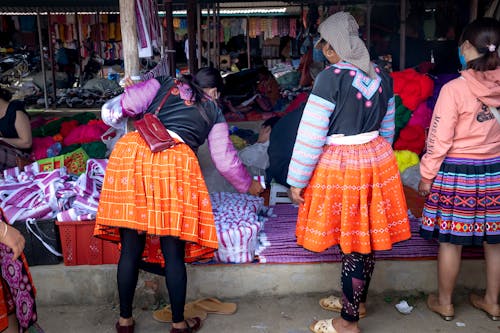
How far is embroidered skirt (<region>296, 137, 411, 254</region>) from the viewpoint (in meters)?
2.71

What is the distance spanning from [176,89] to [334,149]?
0.92 metres

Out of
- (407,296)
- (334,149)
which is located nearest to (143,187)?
(334,149)

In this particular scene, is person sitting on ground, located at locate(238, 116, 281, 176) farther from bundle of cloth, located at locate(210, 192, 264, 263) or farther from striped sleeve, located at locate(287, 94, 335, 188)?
striped sleeve, located at locate(287, 94, 335, 188)

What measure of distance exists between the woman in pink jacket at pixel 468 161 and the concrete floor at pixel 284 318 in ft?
0.79

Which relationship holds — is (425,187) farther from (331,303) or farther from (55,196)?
(55,196)

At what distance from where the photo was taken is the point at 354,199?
273 cm

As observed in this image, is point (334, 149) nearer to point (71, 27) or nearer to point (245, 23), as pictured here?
point (245, 23)

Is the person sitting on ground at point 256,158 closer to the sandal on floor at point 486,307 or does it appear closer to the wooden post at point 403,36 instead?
the sandal on floor at point 486,307

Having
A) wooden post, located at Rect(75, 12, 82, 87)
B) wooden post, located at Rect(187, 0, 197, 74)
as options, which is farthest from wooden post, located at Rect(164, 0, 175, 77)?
wooden post, located at Rect(75, 12, 82, 87)

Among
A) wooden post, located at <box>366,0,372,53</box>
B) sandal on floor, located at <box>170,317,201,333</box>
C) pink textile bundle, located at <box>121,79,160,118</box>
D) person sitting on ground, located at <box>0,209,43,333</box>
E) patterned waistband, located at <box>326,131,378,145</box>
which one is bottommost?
sandal on floor, located at <box>170,317,201,333</box>

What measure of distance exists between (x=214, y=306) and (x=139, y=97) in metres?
1.41

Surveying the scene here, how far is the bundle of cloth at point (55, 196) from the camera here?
3.46 metres

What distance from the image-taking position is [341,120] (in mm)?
2678

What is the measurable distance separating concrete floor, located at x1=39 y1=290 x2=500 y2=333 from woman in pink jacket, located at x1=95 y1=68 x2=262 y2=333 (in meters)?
0.25
